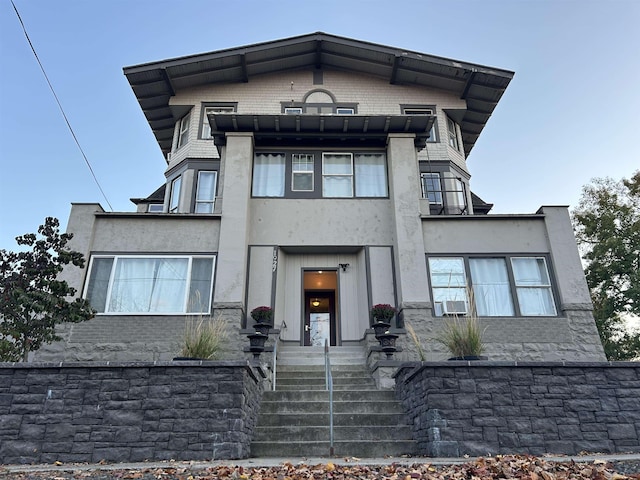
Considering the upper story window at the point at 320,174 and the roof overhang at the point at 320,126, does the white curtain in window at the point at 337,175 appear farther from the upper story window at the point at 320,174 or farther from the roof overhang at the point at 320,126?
the roof overhang at the point at 320,126

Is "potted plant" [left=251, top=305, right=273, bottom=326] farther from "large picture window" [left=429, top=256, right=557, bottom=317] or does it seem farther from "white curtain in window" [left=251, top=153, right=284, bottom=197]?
"large picture window" [left=429, top=256, right=557, bottom=317]

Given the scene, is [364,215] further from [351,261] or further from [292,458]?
[292,458]

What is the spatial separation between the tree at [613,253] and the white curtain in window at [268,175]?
15.1m

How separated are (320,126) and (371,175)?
6.31 feet

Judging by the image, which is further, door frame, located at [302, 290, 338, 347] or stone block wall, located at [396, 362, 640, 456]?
door frame, located at [302, 290, 338, 347]

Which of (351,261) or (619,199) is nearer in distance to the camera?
(351,261)

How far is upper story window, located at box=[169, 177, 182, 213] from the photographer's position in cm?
1384

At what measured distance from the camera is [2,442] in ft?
17.4

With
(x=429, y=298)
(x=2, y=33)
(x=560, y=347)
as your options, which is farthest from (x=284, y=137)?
(x=560, y=347)

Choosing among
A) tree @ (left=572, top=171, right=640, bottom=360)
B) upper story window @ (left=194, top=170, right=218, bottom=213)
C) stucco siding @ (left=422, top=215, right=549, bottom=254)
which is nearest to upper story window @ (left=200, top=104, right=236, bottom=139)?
upper story window @ (left=194, top=170, right=218, bottom=213)

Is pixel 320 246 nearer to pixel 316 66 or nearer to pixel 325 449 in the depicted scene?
pixel 325 449

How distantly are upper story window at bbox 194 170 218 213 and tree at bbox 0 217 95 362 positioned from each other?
17.4 ft

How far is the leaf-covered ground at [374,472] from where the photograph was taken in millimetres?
3930

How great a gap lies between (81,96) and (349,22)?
10.0 m
